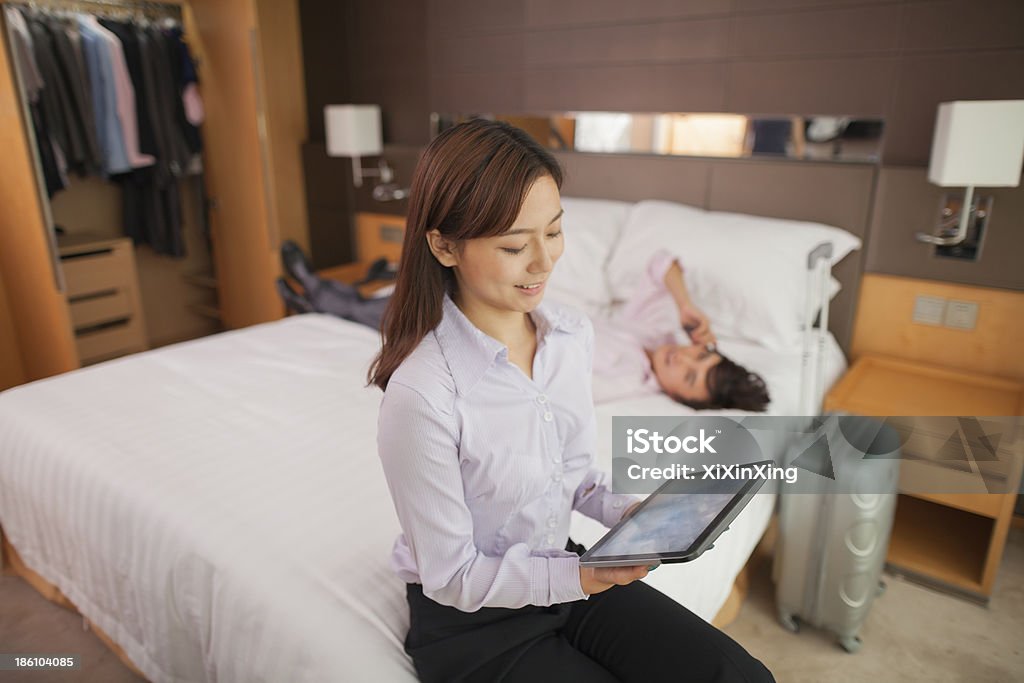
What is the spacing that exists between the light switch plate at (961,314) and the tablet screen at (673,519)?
1680 mm

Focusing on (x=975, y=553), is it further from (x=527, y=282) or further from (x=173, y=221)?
(x=173, y=221)

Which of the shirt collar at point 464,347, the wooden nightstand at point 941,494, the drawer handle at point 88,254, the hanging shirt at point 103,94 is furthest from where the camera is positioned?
the drawer handle at point 88,254

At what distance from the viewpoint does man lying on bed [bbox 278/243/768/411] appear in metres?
1.95

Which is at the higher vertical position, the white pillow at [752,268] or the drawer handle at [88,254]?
the white pillow at [752,268]

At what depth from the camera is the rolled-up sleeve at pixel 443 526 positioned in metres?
0.94

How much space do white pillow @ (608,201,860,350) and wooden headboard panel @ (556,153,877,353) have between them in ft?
0.14

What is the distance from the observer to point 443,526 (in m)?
0.96

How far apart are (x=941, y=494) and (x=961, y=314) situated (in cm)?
62

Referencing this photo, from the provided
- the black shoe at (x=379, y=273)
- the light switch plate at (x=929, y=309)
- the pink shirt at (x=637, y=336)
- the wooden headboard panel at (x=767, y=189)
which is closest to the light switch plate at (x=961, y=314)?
the light switch plate at (x=929, y=309)

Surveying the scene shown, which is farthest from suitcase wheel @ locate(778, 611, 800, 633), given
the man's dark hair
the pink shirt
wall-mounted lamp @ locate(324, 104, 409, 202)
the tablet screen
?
wall-mounted lamp @ locate(324, 104, 409, 202)

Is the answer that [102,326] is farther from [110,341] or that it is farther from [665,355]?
[665,355]

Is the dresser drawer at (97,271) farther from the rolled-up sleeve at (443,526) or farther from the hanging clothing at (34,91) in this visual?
the rolled-up sleeve at (443,526)

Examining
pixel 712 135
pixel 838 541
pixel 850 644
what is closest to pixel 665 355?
pixel 838 541

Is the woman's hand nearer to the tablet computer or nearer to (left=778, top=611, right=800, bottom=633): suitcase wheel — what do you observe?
the tablet computer
